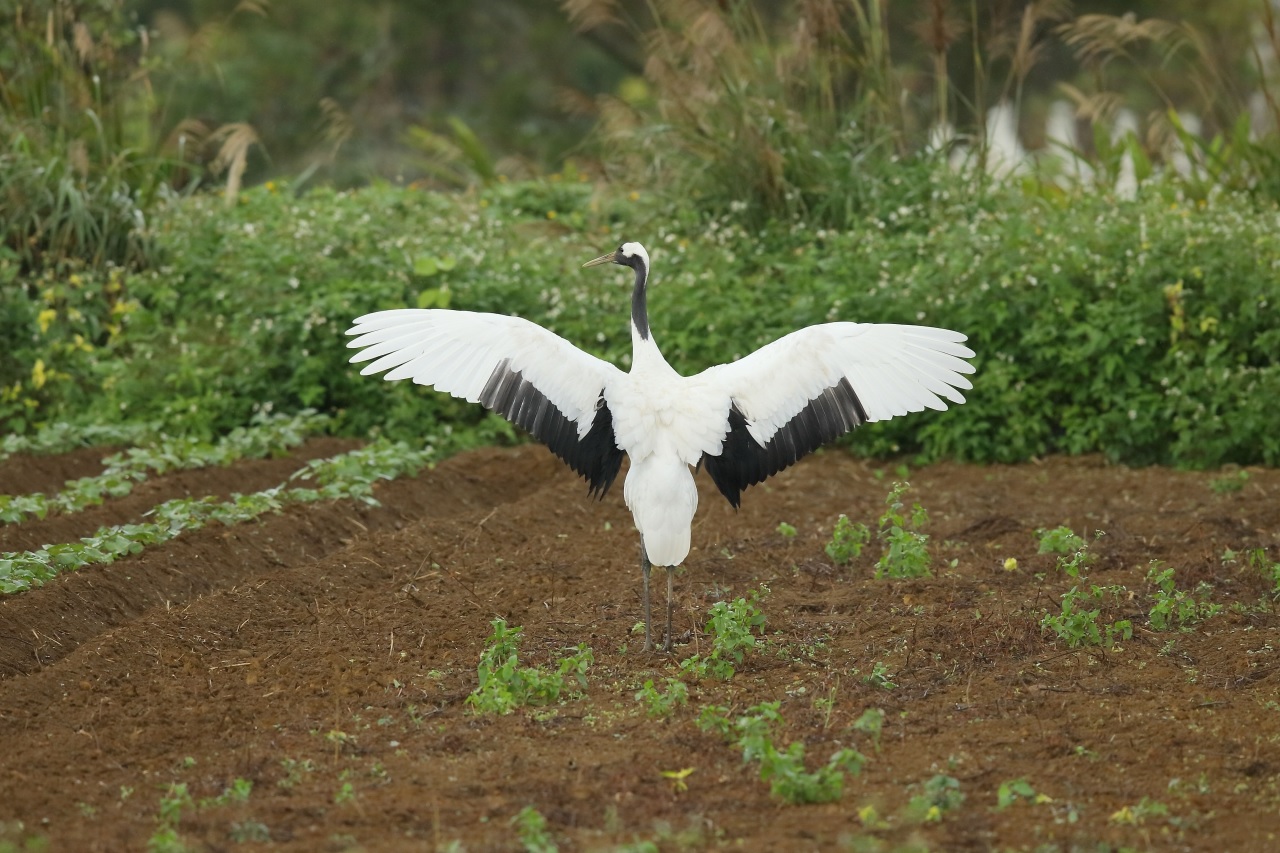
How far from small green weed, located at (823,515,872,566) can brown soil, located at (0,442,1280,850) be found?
0.27 feet

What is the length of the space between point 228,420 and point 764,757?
22.6 feet

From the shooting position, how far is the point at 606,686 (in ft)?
17.6

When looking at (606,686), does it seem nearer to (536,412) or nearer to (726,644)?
(726,644)

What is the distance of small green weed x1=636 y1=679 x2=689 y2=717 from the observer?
4.90 m

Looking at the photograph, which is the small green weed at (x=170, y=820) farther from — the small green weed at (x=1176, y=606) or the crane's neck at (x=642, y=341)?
the small green weed at (x=1176, y=606)

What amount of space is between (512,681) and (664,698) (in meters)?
0.49

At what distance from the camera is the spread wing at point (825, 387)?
6074 mm

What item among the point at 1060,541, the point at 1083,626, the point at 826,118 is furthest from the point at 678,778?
the point at 826,118

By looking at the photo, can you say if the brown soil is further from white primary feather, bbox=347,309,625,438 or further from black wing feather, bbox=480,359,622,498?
white primary feather, bbox=347,309,625,438

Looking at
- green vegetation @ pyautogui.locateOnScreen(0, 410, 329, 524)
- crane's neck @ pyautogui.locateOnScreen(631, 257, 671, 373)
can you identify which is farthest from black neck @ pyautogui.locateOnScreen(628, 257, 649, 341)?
green vegetation @ pyautogui.locateOnScreen(0, 410, 329, 524)

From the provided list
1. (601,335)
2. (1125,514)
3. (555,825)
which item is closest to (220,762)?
(555,825)

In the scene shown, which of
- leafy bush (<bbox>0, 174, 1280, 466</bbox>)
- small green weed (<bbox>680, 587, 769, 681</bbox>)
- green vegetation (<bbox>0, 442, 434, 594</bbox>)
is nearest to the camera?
small green weed (<bbox>680, 587, 769, 681</bbox>)

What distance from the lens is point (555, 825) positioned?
3939 mm

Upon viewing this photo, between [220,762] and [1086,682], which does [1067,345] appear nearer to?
[1086,682]
